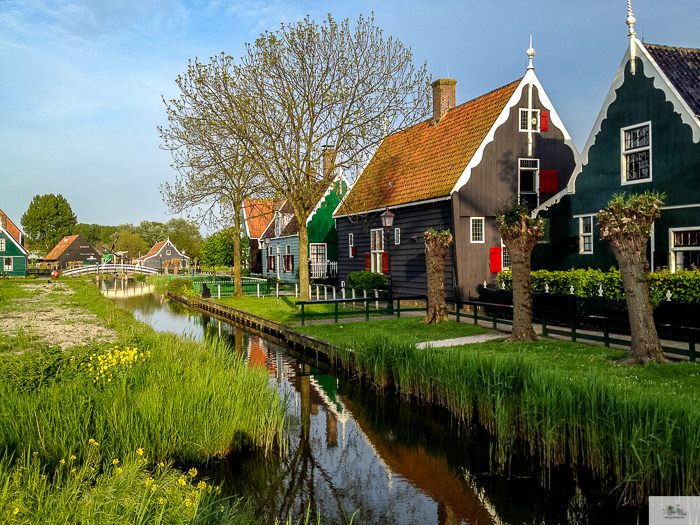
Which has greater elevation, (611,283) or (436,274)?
(436,274)

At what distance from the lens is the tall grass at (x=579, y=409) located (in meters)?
5.43

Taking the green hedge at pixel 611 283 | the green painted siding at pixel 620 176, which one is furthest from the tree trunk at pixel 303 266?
the green painted siding at pixel 620 176

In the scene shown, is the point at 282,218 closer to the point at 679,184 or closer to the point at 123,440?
the point at 679,184

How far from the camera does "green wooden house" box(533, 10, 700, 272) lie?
13695 mm

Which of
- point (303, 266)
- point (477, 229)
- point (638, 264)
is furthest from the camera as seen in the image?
point (303, 266)

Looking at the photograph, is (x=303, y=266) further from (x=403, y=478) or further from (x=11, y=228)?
(x=11, y=228)

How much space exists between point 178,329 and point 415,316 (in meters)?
8.26

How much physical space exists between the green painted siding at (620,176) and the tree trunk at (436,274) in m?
4.47

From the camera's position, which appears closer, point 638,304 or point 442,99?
point 638,304

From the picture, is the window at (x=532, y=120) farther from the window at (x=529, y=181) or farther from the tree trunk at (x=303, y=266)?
the tree trunk at (x=303, y=266)

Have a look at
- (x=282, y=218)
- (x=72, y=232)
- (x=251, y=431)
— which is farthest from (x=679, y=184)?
(x=72, y=232)

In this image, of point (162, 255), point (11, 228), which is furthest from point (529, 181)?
point (162, 255)

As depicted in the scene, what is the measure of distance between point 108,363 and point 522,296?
27.5 feet

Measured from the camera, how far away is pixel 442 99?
23.1 meters
